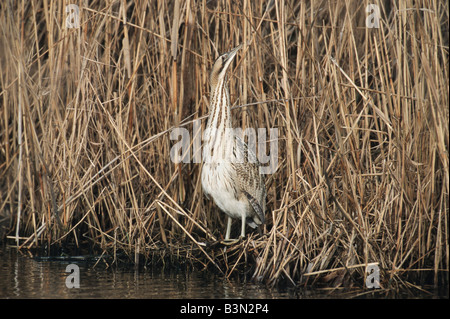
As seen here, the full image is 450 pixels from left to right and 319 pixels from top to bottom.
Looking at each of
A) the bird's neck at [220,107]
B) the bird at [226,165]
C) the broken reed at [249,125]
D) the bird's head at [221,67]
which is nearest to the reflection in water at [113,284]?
the broken reed at [249,125]

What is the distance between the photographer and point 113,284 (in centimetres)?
414

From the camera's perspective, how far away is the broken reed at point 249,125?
3.80m

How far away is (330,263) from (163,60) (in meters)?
1.82

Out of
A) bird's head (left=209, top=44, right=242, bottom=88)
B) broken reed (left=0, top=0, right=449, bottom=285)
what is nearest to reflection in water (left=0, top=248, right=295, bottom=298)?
broken reed (left=0, top=0, right=449, bottom=285)

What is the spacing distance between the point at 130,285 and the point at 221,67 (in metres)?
1.55

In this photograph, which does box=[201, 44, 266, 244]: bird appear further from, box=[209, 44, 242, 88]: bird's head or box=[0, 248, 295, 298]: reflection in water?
box=[0, 248, 295, 298]: reflection in water

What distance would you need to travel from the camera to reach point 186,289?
13.2 ft

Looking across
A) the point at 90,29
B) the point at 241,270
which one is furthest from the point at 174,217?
the point at 90,29

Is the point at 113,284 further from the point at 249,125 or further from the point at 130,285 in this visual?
the point at 249,125

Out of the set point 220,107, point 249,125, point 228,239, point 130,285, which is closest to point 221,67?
point 220,107

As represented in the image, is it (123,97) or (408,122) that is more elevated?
(123,97)

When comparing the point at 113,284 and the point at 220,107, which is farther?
the point at 220,107

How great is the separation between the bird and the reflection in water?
431 millimetres
